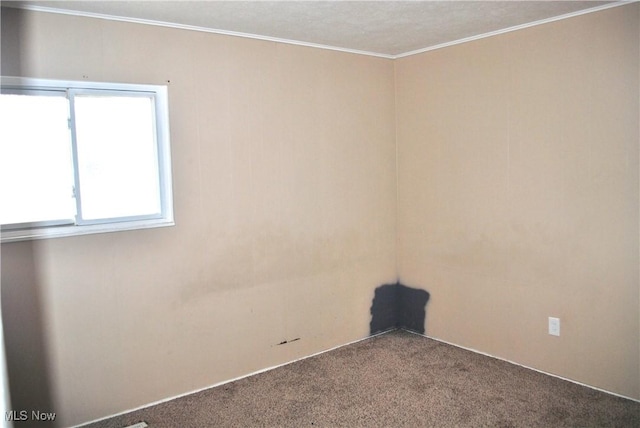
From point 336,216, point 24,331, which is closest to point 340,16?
point 336,216

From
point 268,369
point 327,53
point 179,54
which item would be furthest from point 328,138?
point 268,369

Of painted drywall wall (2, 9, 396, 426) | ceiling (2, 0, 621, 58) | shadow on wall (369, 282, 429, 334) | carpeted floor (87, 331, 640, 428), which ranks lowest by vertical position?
carpeted floor (87, 331, 640, 428)

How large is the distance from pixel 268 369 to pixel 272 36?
2282 mm

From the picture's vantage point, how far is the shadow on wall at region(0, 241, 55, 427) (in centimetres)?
260

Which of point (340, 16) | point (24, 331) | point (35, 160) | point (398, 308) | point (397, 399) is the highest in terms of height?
point (340, 16)

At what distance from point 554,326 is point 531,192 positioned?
0.88 metres

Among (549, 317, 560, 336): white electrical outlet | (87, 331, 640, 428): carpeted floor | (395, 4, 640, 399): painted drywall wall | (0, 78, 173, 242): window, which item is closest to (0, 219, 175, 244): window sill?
(0, 78, 173, 242): window

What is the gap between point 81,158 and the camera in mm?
2805

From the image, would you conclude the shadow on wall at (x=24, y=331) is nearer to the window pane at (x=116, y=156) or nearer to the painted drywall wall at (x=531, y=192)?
the window pane at (x=116, y=156)

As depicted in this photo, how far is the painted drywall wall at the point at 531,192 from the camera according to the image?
291 cm

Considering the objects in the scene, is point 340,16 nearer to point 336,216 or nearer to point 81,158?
point 336,216

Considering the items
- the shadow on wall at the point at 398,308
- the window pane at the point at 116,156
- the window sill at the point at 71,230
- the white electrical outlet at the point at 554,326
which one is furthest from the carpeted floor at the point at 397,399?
the window pane at the point at 116,156

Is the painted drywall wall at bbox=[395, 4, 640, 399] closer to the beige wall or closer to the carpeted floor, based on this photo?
the beige wall

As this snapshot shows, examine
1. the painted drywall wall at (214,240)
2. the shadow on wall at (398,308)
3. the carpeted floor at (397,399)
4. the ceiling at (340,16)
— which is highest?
the ceiling at (340,16)
